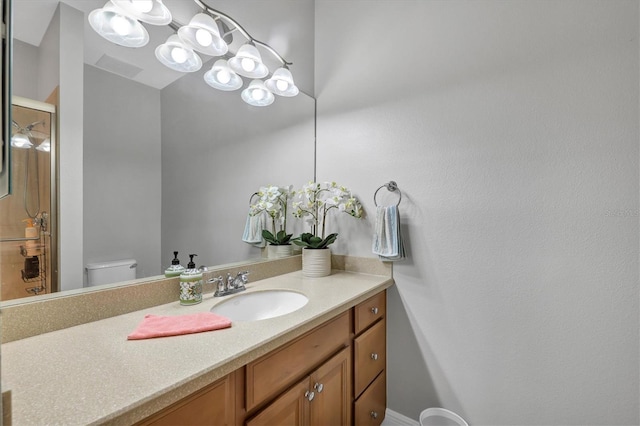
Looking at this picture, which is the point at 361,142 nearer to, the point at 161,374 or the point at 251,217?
the point at 251,217

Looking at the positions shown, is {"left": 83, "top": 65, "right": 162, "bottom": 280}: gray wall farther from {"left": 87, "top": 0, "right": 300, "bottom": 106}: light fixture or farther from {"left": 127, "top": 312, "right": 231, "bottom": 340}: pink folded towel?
{"left": 127, "top": 312, "right": 231, "bottom": 340}: pink folded towel

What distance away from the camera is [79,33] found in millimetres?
995

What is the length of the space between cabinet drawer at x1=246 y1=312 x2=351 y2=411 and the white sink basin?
7.4 inches

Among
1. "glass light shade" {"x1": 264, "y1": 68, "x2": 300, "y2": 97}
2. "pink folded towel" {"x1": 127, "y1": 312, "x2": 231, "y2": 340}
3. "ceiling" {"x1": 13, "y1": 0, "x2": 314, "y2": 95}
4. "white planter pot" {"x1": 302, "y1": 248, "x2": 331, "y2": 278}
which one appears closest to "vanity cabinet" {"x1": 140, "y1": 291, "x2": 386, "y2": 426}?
"pink folded towel" {"x1": 127, "y1": 312, "x2": 231, "y2": 340}

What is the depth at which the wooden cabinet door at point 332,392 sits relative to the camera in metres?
1.07

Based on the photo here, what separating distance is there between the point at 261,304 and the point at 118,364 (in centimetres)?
69

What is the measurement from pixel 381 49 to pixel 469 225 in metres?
1.08

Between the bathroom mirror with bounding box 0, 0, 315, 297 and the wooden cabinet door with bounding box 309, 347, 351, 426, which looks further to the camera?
the wooden cabinet door with bounding box 309, 347, 351, 426

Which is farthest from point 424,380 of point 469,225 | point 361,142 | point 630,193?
point 361,142

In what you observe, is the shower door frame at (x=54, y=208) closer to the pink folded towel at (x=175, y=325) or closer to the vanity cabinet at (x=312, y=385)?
the pink folded towel at (x=175, y=325)

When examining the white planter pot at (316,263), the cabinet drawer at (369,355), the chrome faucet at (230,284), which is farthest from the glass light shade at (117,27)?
the cabinet drawer at (369,355)

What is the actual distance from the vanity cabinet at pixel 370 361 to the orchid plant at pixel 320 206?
1.52ft

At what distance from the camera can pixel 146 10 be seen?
108cm

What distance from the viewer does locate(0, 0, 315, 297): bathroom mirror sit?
0.95 metres
